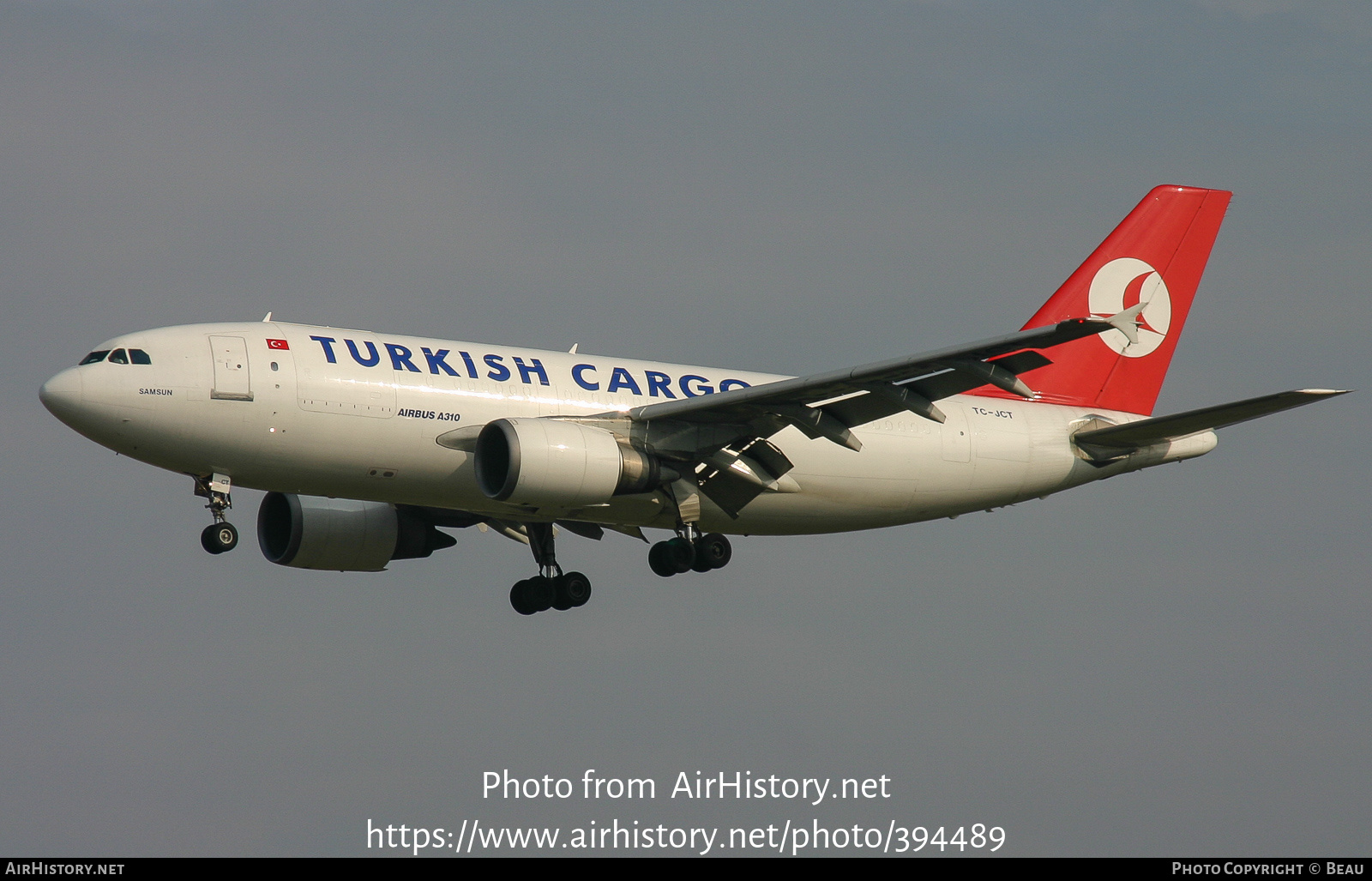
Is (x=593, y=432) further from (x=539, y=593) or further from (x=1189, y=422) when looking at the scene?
(x=1189, y=422)

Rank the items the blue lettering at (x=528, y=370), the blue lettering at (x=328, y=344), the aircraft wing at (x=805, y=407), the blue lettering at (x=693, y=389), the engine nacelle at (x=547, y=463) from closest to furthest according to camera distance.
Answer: the aircraft wing at (x=805, y=407) < the engine nacelle at (x=547, y=463) < the blue lettering at (x=328, y=344) < the blue lettering at (x=528, y=370) < the blue lettering at (x=693, y=389)

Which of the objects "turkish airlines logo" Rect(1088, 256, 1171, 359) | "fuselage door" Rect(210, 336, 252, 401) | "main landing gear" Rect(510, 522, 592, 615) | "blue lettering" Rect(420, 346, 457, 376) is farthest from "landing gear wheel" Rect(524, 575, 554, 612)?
"turkish airlines logo" Rect(1088, 256, 1171, 359)

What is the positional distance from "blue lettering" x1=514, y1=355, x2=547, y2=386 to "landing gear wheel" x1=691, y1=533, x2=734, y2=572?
444 centimetres

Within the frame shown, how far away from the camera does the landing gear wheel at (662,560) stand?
106 ft

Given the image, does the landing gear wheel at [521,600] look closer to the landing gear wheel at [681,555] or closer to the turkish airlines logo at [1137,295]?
the landing gear wheel at [681,555]

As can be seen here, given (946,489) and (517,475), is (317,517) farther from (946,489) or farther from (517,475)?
(946,489)

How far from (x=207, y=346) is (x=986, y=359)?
1376 cm

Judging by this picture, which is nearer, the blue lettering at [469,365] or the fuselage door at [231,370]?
the fuselage door at [231,370]

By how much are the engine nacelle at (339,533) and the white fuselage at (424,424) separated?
13.0 feet

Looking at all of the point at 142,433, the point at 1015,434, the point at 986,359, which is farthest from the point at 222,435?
the point at 1015,434

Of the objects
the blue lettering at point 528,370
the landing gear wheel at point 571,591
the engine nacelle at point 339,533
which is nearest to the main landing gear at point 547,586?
the landing gear wheel at point 571,591

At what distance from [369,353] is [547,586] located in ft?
26.5

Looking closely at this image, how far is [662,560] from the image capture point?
32.4 metres

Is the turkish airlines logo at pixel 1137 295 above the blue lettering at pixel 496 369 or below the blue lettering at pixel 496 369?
above
